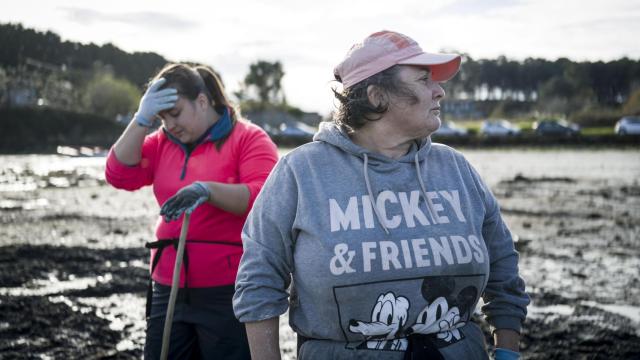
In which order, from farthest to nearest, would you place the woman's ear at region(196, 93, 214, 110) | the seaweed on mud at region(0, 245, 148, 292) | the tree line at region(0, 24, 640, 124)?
the tree line at region(0, 24, 640, 124) → the seaweed on mud at region(0, 245, 148, 292) → the woman's ear at region(196, 93, 214, 110)

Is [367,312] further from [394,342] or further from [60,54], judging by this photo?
[60,54]

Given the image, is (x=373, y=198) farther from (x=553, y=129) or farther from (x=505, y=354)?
(x=553, y=129)

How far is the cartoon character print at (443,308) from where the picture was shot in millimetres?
2123

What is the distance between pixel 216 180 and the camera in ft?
10.4

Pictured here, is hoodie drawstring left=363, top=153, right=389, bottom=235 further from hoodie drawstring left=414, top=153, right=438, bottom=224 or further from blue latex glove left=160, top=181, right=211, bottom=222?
blue latex glove left=160, top=181, right=211, bottom=222

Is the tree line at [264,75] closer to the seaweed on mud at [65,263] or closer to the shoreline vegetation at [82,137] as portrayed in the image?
the shoreline vegetation at [82,137]

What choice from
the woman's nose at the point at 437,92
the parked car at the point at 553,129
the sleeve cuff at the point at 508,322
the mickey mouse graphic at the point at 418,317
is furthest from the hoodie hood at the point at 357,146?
the parked car at the point at 553,129

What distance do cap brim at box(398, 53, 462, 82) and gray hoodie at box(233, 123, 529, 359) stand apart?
0.26 metres

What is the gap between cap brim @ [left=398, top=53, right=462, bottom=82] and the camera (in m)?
2.21

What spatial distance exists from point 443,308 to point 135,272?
6.13 metres

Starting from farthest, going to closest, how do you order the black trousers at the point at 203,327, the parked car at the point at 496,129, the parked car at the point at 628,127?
the parked car at the point at 496,129 → the parked car at the point at 628,127 → the black trousers at the point at 203,327

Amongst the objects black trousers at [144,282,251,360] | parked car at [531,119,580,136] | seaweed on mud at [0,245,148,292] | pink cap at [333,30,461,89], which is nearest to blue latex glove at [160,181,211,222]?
black trousers at [144,282,251,360]

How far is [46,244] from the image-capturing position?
31.1ft

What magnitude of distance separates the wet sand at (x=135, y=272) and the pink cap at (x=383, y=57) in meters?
3.20
